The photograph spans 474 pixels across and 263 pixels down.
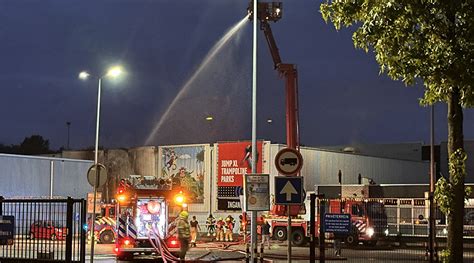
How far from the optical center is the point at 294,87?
121 ft

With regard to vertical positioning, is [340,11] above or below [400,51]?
above

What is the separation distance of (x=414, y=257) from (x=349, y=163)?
28.8m

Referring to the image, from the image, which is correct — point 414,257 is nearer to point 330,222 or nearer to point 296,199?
point 330,222

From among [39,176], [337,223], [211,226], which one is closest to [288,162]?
[337,223]

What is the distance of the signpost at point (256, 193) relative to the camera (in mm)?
16016

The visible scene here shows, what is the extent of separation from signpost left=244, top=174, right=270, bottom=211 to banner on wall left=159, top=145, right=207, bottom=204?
31375mm

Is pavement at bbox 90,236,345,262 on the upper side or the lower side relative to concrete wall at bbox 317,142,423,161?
lower

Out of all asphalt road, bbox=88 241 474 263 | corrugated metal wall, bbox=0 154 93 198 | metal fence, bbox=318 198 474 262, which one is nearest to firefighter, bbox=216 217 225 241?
asphalt road, bbox=88 241 474 263

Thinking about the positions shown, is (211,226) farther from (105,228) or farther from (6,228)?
(6,228)

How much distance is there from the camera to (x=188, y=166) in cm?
4909

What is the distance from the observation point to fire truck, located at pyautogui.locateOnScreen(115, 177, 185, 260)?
80.2ft

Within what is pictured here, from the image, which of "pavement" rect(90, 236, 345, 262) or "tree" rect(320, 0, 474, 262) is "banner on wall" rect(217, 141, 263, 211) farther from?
"tree" rect(320, 0, 474, 262)

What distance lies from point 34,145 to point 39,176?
73741 mm

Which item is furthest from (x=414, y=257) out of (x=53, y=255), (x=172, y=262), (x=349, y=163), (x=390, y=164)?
(x=390, y=164)
